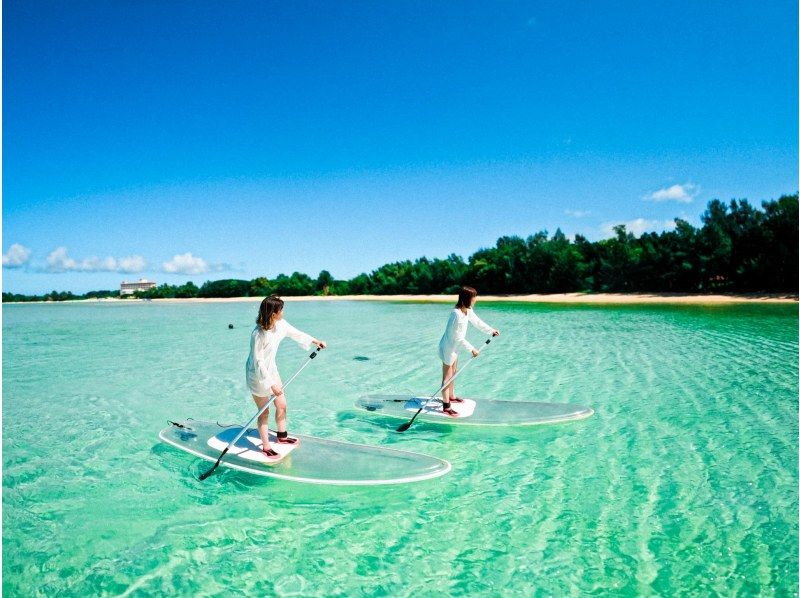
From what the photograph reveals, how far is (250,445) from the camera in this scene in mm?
6871

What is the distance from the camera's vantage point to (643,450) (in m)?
7.25

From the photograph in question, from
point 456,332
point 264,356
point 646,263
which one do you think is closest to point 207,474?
point 264,356

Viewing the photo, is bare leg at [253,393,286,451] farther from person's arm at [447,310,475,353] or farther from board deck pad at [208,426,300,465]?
person's arm at [447,310,475,353]

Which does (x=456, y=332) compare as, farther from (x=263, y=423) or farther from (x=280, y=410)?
(x=263, y=423)

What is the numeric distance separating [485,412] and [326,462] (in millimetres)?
3546

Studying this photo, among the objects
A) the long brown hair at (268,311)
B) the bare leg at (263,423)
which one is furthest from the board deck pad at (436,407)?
the long brown hair at (268,311)

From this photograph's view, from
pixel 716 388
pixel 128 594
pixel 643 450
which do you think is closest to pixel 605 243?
pixel 716 388

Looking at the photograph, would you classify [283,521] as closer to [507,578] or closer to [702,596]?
[507,578]

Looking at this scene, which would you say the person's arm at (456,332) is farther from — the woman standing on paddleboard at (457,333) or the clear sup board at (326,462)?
the clear sup board at (326,462)

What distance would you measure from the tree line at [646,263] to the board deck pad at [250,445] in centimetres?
4924

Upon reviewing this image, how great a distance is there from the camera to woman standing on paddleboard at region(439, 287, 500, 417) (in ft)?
26.6

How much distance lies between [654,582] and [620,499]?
1.55 metres

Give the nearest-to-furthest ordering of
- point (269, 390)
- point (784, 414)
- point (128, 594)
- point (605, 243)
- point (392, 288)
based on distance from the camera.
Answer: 1. point (128, 594)
2. point (269, 390)
3. point (784, 414)
4. point (605, 243)
5. point (392, 288)

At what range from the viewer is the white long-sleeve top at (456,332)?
8148mm
